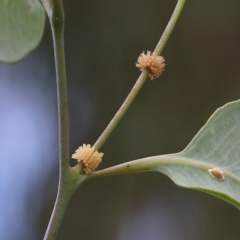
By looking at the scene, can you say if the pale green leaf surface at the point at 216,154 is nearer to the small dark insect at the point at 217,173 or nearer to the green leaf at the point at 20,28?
the small dark insect at the point at 217,173

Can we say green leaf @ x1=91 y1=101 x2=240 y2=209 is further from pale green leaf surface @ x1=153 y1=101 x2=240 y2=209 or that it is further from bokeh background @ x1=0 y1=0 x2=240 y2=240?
bokeh background @ x1=0 y1=0 x2=240 y2=240

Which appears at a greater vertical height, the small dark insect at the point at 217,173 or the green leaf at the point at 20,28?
the small dark insect at the point at 217,173

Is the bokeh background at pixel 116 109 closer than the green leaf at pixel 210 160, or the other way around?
the green leaf at pixel 210 160

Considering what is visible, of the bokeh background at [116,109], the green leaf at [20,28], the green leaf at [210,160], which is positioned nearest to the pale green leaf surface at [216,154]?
the green leaf at [210,160]

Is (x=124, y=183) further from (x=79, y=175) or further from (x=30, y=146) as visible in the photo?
(x=79, y=175)

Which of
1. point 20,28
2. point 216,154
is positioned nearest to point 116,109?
point 216,154

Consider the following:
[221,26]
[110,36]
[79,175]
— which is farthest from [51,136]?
[79,175]

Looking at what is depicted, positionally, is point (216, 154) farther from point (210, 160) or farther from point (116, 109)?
point (116, 109)
